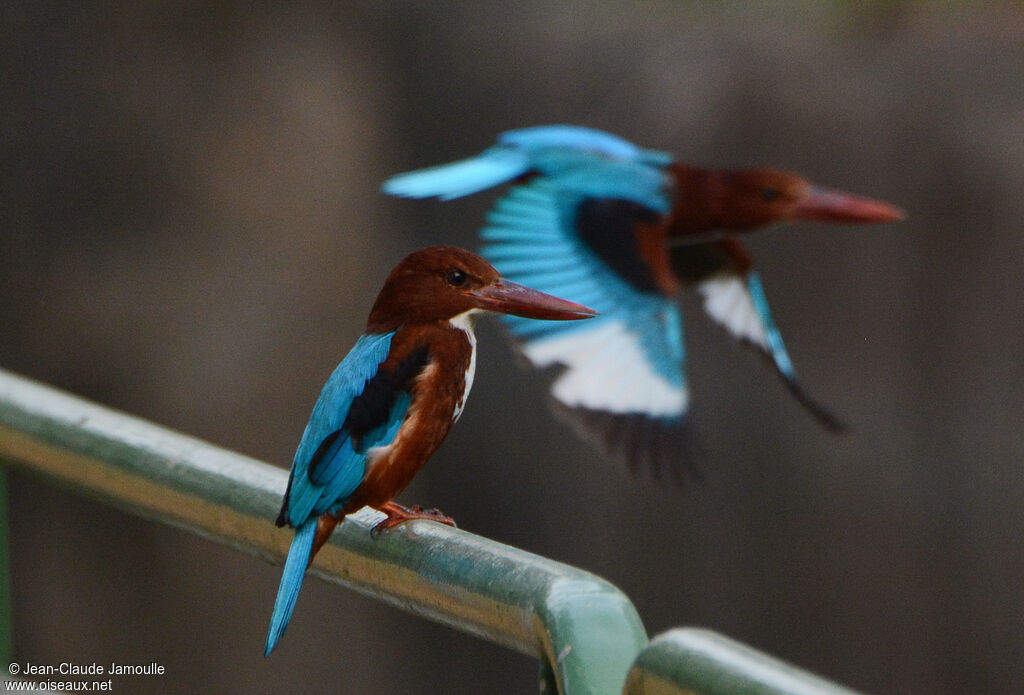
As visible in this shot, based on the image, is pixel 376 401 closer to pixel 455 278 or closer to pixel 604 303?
pixel 455 278

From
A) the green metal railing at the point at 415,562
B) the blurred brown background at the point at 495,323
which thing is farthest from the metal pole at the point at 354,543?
the blurred brown background at the point at 495,323

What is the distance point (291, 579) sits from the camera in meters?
0.55

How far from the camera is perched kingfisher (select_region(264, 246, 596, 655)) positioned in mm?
601

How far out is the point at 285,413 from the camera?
85.2 inches

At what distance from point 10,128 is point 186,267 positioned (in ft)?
1.10

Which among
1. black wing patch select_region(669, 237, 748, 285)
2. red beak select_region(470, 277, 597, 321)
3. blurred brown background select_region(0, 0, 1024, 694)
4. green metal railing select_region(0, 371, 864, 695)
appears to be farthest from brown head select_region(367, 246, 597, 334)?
blurred brown background select_region(0, 0, 1024, 694)

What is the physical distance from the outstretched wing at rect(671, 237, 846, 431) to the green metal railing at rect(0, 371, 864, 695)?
960mm

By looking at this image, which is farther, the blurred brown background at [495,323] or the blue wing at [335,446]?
the blurred brown background at [495,323]

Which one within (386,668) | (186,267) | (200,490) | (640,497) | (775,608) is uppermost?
(200,490)

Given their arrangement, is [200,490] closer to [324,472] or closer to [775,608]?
[324,472]

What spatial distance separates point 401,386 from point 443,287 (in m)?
0.05

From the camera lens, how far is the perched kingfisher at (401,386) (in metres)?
0.60

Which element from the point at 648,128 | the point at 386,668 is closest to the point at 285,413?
the point at 386,668

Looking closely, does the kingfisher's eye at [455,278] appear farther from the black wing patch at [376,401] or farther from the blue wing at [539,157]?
the blue wing at [539,157]
